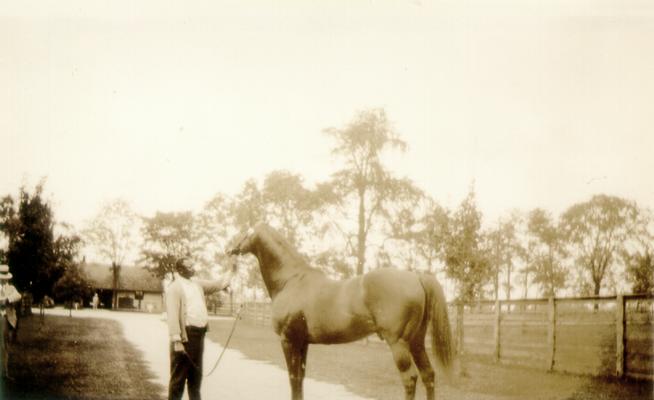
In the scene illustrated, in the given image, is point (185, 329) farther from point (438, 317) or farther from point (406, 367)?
point (438, 317)

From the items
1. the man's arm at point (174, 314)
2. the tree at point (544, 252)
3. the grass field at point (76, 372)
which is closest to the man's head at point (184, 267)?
the man's arm at point (174, 314)

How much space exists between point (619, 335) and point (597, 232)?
20188 mm

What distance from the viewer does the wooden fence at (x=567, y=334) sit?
9664 mm

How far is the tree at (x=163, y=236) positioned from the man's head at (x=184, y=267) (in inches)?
1373

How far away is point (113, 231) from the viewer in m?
35.2

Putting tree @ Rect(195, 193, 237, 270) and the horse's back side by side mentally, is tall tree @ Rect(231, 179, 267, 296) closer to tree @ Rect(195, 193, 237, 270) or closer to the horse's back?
tree @ Rect(195, 193, 237, 270)

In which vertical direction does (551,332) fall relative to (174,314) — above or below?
below

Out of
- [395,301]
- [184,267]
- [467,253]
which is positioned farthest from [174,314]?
[467,253]

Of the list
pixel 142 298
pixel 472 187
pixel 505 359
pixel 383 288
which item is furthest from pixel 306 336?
pixel 142 298

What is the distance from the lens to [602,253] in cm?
2806

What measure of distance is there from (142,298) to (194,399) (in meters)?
66.1

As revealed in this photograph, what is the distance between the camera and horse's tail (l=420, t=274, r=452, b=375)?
6.73 meters

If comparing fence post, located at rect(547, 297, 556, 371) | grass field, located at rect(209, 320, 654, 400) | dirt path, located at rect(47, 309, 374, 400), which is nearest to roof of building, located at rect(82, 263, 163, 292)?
dirt path, located at rect(47, 309, 374, 400)

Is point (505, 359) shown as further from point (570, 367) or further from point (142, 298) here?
point (142, 298)
